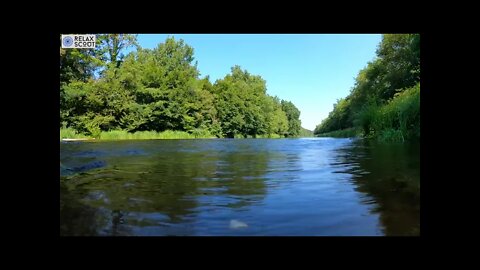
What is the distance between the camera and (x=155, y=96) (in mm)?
37375

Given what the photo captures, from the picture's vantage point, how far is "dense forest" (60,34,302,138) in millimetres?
22109

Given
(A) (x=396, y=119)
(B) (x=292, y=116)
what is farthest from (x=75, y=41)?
(B) (x=292, y=116)

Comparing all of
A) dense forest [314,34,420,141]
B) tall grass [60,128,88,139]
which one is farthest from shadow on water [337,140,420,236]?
tall grass [60,128,88,139]

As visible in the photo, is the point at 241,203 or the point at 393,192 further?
the point at 393,192

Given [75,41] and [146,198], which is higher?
[75,41]

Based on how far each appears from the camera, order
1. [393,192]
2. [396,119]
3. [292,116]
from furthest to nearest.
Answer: [292,116], [396,119], [393,192]

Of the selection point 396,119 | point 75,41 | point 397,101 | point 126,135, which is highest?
point 397,101

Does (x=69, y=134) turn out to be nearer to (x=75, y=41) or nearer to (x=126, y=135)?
(x=126, y=135)

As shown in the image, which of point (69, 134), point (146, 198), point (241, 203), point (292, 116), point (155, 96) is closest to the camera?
point (241, 203)
